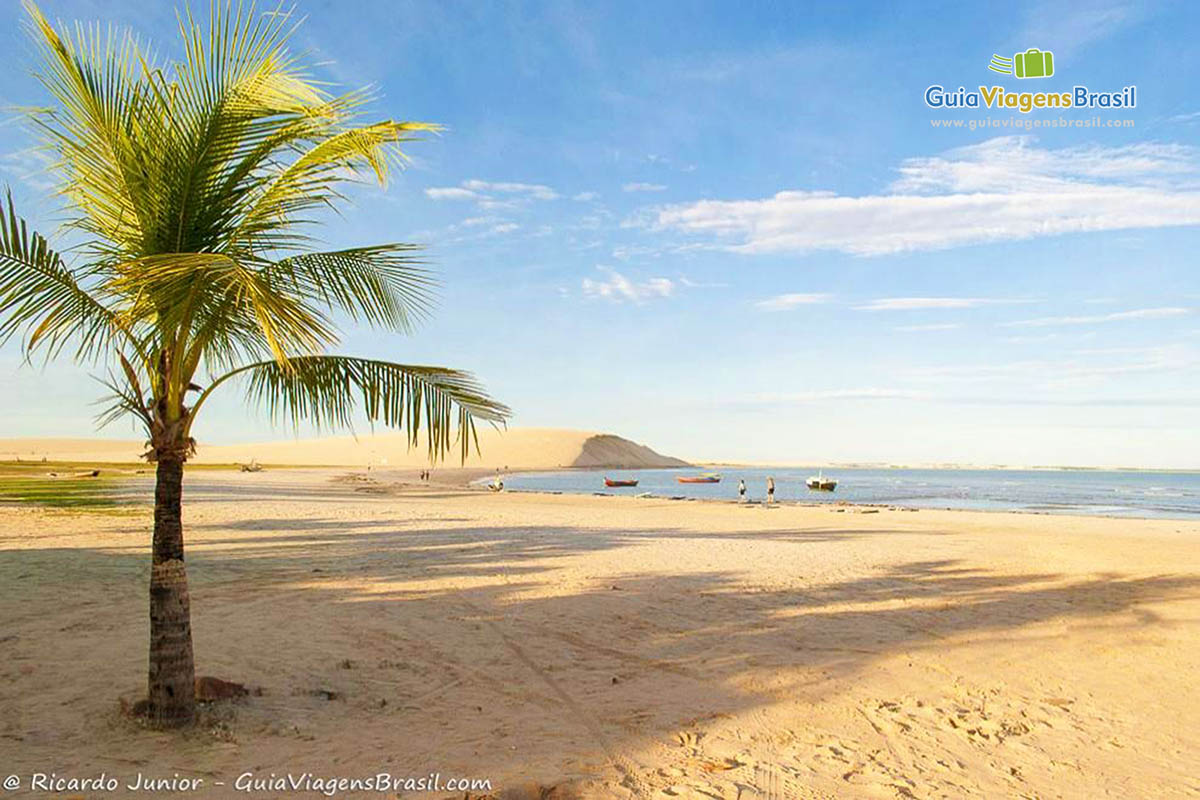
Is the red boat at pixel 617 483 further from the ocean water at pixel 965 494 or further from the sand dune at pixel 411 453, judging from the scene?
the sand dune at pixel 411 453

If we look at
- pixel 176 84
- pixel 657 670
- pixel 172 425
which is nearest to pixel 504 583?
pixel 657 670

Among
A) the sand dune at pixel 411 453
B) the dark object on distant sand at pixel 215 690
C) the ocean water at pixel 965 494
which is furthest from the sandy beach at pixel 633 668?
the sand dune at pixel 411 453

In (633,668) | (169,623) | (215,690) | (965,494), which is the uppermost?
(169,623)

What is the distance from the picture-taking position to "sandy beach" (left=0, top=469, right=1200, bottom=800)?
224 inches

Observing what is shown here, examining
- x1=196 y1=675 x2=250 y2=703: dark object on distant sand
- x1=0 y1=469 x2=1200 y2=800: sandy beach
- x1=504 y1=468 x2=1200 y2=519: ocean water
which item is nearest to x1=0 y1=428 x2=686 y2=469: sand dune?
x1=504 y1=468 x2=1200 y2=519: ocean water

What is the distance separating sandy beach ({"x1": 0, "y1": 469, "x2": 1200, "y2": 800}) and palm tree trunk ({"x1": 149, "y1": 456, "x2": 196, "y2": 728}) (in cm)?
22

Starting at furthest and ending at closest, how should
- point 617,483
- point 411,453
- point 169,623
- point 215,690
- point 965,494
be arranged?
point 411,453
point 617,483
point 965,494
point 215,690
point 169,623

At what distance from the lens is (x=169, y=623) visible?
6.12m

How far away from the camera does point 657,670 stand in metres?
8.20

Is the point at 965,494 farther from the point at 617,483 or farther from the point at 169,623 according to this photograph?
the point at 169,623

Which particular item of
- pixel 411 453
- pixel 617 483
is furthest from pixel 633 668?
pixel 411 453

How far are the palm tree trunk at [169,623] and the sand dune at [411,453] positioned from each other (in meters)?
114

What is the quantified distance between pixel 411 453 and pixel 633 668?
391 ft

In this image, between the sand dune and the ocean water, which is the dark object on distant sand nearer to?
the ocean water
